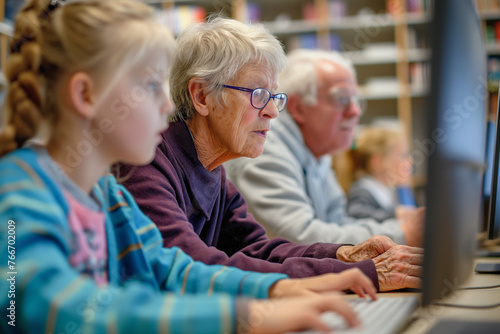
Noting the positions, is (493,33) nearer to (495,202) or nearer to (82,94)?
(495,202)

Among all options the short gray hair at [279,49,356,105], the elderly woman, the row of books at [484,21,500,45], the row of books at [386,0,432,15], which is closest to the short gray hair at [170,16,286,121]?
the elderly woman

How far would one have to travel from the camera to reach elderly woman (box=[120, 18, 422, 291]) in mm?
1068

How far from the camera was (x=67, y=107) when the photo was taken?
640 mm

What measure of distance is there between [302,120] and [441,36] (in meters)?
1.52

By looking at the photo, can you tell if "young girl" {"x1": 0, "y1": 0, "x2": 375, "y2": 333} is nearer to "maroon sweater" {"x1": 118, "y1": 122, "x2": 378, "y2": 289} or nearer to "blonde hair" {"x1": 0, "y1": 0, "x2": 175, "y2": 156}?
"blonde hair" {"x1": 0, "y1": 0, "x2": 175, "y2": 156}

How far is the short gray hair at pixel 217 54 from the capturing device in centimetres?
109

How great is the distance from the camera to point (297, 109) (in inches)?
86.7

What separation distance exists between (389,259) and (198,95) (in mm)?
535

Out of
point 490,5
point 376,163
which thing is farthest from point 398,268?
point 490,5

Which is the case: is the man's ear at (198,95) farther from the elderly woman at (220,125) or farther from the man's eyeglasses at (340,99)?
the man's eyeglasses at (340,99)

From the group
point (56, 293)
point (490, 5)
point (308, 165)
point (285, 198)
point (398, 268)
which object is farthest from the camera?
point (490, 5)

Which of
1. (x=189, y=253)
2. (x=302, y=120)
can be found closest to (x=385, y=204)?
(x=302, y=120)

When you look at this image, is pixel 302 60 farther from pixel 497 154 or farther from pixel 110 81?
pixel 110 81

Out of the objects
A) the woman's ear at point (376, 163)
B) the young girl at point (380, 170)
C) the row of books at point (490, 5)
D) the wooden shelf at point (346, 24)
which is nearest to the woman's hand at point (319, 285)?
the young girl at point (380, 170)
